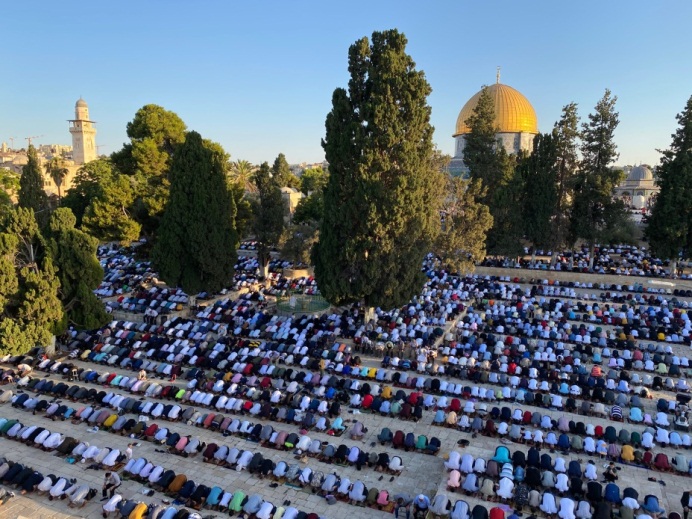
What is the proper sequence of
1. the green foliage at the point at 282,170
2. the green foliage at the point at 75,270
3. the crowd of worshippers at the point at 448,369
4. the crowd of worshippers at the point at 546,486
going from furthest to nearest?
the green foliage at the point at 282,170
the green foliage at the point at 75,270
the crowd of worshippers at the point at 448,369
the crowd of worshippers at the point at 546,486

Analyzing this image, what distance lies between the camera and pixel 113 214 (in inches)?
1201

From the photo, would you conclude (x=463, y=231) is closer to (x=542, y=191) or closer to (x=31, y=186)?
(x=542, y=191)

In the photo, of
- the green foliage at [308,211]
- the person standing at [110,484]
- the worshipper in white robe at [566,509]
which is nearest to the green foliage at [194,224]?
the person standing at [110,484]

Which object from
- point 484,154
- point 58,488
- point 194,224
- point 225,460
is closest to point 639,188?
point 484,154

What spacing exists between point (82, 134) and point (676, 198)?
10359 centimetres

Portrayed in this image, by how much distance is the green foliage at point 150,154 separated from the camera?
32000mm

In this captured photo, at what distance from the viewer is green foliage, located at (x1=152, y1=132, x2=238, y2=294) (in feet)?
86.2

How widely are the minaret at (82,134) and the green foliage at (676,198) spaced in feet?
331

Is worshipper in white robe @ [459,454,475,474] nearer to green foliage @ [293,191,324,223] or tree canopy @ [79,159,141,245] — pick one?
tree canopy @ [79,159,141,245]

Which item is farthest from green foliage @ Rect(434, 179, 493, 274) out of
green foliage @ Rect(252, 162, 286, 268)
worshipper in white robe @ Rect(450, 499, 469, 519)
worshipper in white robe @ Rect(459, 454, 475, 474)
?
worshipper in white robe @ Rect(450, 499, 469, 519)

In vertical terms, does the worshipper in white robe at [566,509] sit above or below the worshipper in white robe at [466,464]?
below

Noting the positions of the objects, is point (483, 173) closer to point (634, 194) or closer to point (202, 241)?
point (202, 241)

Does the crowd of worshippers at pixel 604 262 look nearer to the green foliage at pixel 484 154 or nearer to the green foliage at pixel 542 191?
the green foliage at pixel 542 191

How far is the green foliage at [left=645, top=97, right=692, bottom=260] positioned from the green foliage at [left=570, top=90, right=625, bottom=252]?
2.85m
